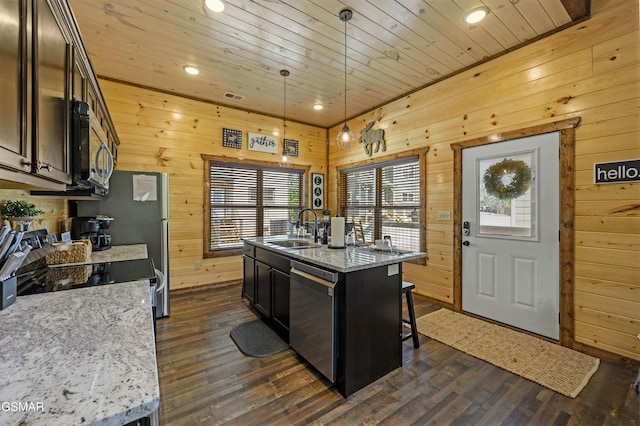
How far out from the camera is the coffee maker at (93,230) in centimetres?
272

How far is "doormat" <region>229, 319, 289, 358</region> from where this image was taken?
2518 mm

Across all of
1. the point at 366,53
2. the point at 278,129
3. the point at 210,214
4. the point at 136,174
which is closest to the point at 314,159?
the point at 278,129

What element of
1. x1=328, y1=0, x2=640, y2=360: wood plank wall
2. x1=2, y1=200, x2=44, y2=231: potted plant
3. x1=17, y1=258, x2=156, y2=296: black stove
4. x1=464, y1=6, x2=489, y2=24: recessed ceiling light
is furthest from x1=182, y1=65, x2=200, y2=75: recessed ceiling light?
x1=328, y1=0, x2=640, y2=360: wood plank wall

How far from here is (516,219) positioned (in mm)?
2896

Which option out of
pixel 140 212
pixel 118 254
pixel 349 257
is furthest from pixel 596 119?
pixel 140 212

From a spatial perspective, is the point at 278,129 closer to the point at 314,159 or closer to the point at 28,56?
the point at 314,159

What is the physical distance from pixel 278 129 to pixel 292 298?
3.49 metres

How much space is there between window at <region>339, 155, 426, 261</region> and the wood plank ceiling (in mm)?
1168

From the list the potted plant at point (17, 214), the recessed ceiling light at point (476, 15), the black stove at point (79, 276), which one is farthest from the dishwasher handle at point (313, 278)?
the recessed ceiling light at point (476, 15)

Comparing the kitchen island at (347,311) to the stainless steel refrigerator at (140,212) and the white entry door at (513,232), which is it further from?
the stainless steel refrigerator at (140,212)

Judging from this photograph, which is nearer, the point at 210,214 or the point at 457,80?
the point at 457,80

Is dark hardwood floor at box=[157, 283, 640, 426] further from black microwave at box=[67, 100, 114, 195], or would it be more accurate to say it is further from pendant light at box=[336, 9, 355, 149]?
pendant light at box=[336, 9, 355, 149]
